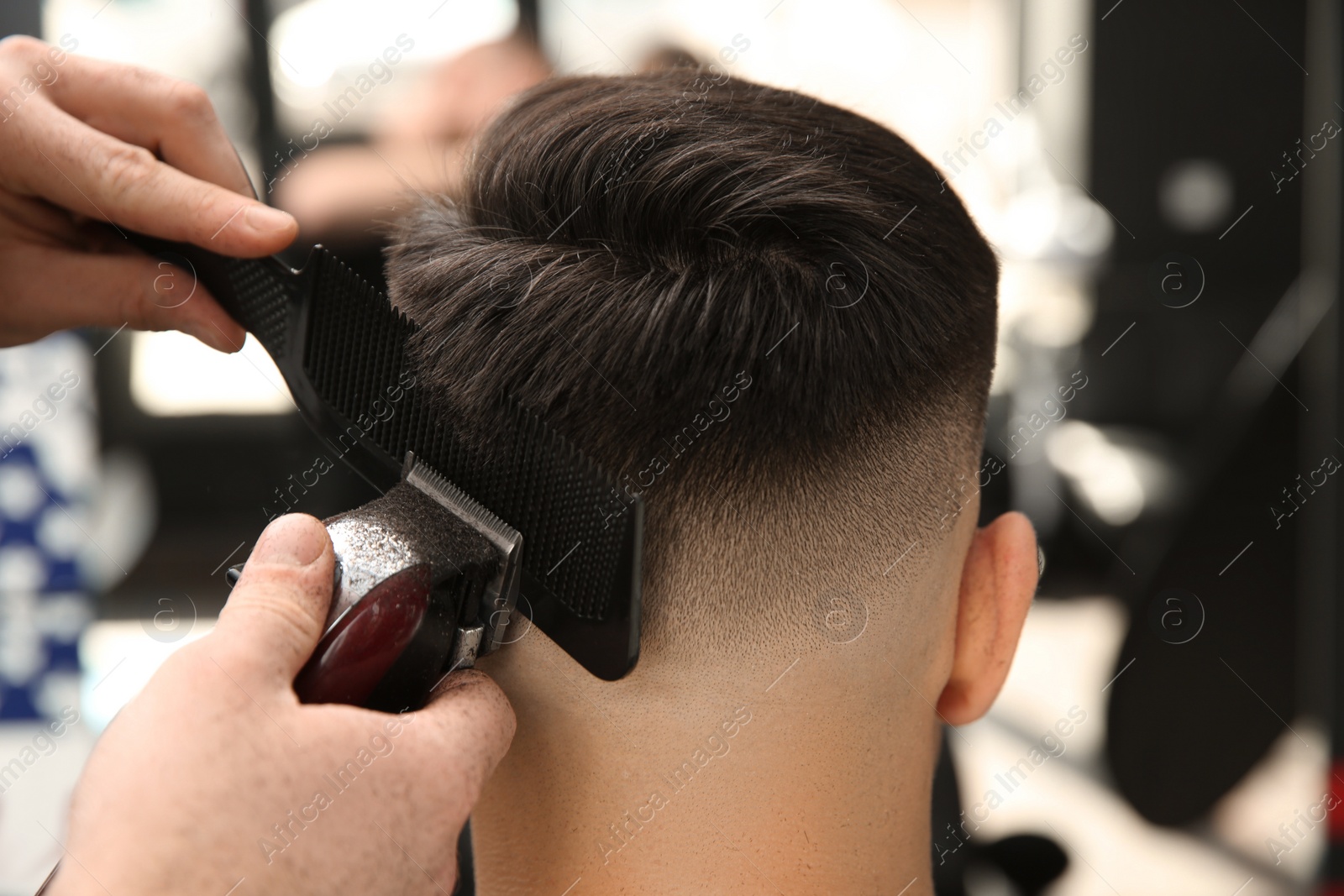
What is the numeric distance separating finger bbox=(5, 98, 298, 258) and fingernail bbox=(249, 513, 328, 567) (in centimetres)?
38

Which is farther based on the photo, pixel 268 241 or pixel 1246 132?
pixel 1246 132

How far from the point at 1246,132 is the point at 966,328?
379 centimetres

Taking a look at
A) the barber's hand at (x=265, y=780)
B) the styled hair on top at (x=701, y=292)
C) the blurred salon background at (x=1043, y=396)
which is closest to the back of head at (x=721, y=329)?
the styled hair on top at (x=701, y=292)

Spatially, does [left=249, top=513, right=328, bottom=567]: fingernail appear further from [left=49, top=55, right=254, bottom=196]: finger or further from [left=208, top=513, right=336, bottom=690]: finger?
[left=49, top=55, right=254, bottom=196]: finger

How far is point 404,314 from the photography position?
948 mm

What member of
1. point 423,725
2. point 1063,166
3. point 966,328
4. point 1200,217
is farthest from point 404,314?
point 1200,217

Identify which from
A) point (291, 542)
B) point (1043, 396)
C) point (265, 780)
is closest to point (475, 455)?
point (291, 542)

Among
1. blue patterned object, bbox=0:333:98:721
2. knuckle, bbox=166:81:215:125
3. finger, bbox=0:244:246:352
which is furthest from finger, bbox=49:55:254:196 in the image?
blue patterned object, bbox=0:333:98:721

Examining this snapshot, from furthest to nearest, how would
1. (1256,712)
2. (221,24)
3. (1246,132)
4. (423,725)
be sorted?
(1246,132)
(221,24)
(1256,712)
(423,725)

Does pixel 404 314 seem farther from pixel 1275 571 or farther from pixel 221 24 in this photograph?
pixel 1275 571

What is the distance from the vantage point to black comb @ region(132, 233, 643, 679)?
0.84 meters

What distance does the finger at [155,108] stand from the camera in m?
1.14

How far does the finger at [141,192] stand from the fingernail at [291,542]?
380 millimetres

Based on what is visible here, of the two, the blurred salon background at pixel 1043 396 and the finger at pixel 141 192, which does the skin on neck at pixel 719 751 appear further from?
the blurred salon background at pixel 1043 396
